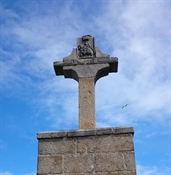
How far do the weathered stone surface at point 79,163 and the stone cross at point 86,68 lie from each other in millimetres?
554

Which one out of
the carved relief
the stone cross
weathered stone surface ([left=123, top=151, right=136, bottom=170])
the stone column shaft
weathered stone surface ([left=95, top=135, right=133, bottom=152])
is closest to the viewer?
weathered stone surface ([left=123, top=151, right=136, bottom=170])

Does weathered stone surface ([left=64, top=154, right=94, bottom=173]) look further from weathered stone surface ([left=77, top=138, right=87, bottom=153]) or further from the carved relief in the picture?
the carved relief

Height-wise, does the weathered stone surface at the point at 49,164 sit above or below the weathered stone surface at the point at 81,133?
below

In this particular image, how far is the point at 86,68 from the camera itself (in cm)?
519

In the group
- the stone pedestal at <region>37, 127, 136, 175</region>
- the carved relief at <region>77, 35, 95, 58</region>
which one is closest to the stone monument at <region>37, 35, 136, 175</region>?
the stone pedestal at <region>37, 127, 136, 175</region>

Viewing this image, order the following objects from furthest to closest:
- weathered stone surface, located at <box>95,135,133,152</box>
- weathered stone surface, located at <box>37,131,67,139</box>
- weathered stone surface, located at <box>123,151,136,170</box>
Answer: weathered stone surface, located at <box>37,131,67,139</box>
weathered stone surface, located at <box>95,135,133,152</box>
weathered stone surface, located at <box>123,151,136,170</box>

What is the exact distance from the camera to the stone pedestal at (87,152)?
4.41 meters

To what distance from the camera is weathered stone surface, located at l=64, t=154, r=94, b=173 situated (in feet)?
14.5

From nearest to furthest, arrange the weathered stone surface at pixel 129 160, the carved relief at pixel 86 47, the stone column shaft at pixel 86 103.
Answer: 1. the weathered stone surface at pixel 129 160
2. the stone column shaft at pixel 86 103
3. the carved relief at pixel 86 47

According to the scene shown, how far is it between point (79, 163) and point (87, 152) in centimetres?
19

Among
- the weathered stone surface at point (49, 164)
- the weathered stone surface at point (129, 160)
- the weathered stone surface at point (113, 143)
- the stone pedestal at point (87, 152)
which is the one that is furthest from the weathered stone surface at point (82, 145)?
the weathered stone surface at point (129, 160)

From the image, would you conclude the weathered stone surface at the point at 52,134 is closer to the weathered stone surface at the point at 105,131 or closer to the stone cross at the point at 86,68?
the stone cross at the point at 86,68

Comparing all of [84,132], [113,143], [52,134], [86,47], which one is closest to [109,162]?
[113,143]

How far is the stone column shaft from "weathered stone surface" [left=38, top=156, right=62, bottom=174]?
0.61 metres
